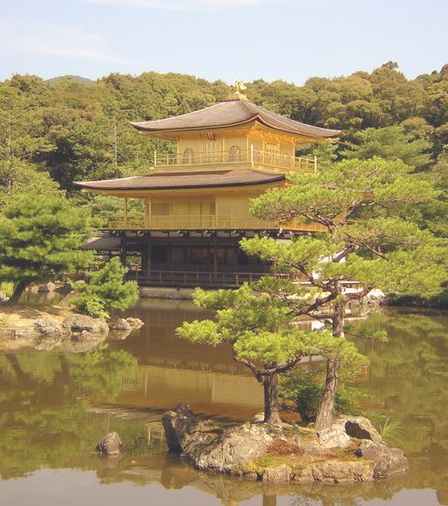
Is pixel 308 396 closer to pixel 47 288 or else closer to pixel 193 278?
pixel 193 278

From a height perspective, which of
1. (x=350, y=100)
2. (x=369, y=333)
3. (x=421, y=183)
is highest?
(x=350, y=100)

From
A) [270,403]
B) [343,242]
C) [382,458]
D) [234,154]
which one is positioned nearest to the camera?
[382,458]

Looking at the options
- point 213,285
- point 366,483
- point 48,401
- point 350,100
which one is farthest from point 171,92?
point 366,483

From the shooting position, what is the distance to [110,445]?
12031 millimetres

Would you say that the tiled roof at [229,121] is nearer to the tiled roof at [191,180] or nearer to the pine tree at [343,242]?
the tiled roof at [191,180]

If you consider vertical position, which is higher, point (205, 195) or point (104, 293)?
point (205, 195)

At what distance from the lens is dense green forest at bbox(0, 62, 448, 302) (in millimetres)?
47781

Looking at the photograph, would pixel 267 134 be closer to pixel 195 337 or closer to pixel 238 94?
pixel 238 94

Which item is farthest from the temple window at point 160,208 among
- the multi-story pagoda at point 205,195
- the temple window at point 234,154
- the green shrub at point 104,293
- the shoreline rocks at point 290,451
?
the shoreline rocks at point 290,451

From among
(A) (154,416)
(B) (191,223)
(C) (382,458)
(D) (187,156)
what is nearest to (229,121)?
(D) (187,156)

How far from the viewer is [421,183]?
1205 centimetres

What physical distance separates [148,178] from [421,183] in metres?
28.5

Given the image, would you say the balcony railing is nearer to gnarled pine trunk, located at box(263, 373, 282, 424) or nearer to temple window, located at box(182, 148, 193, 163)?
temple window, located at box(182, 148, 193, 163)

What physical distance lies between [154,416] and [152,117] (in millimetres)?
63590
